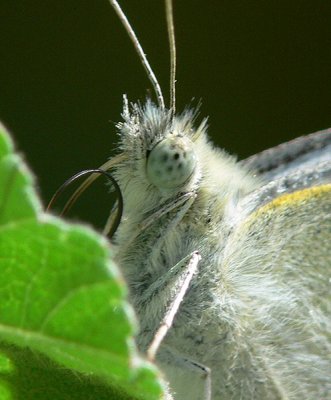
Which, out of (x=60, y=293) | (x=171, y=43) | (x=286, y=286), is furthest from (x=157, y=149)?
(x=60, y=293)

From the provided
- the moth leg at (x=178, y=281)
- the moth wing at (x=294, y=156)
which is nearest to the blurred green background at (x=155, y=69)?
the moth wing at (x=294, y=156)

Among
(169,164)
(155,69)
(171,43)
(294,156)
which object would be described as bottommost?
(155,69)

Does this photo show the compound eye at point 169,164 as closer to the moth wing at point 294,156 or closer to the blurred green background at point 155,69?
the moth wing at point 294,156

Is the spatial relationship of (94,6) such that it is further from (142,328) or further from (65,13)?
(142,328)

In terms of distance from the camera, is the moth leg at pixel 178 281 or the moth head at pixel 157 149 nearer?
the moth leg at pixel 178 281

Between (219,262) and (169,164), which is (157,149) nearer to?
(169,164)
